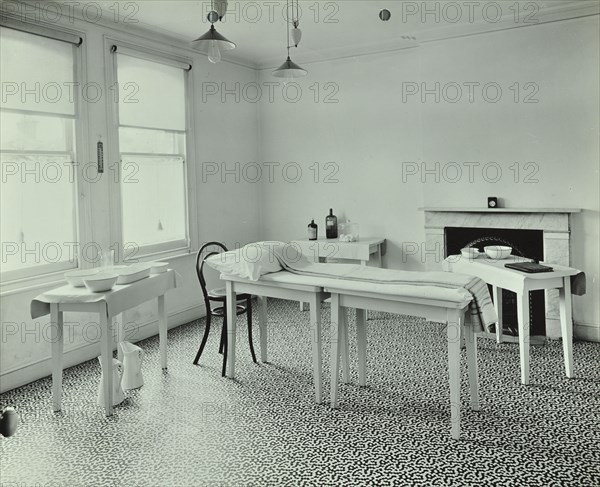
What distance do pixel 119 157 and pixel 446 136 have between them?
3.12 m

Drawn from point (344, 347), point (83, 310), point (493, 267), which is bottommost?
point (344, 347)

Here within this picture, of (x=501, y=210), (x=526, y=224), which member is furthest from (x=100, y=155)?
(x=526, y=224)

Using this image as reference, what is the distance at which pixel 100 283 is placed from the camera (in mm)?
3379

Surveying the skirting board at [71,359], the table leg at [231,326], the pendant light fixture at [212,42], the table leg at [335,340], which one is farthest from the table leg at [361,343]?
the skirting board at [71,359]

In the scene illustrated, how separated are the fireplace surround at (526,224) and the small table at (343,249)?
23.9 inches

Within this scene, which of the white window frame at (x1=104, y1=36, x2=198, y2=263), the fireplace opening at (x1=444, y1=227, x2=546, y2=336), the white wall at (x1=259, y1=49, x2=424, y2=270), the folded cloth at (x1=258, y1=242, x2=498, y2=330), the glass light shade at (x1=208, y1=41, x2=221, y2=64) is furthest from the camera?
the white wall at (x1=259, y1=49, x2=424, y2=270)

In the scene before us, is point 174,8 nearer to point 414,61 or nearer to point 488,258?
point 414,61

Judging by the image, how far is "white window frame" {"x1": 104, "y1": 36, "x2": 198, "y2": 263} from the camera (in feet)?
15.1

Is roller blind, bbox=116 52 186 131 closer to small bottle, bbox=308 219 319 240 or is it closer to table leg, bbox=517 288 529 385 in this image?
small bottle, bbox=308 219 319 240

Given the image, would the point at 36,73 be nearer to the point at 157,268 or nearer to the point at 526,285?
the point at 157,268

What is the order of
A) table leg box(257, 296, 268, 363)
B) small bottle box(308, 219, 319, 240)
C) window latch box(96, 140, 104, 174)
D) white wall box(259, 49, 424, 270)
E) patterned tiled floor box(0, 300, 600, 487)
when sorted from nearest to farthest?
patterned tiled floor box(0, 300, 600, 487) < table leg box(257, 296, 268, 363) < window latch box(96, 140, 104, 174) < white wall box(259, 49, 424, 270) < small bottle box(308, 219, 319, 240)

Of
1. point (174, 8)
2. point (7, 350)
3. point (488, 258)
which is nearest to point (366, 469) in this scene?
point (488, 258)

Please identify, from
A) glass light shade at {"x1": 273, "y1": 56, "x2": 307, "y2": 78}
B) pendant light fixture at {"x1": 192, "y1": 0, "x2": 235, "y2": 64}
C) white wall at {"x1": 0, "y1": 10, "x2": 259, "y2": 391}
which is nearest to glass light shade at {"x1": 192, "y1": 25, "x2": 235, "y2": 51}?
pendant light fixture at {"x1": 192, "y1": 0, "x2": 235, "y2": 64}

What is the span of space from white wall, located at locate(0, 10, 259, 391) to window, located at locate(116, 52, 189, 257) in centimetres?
20
